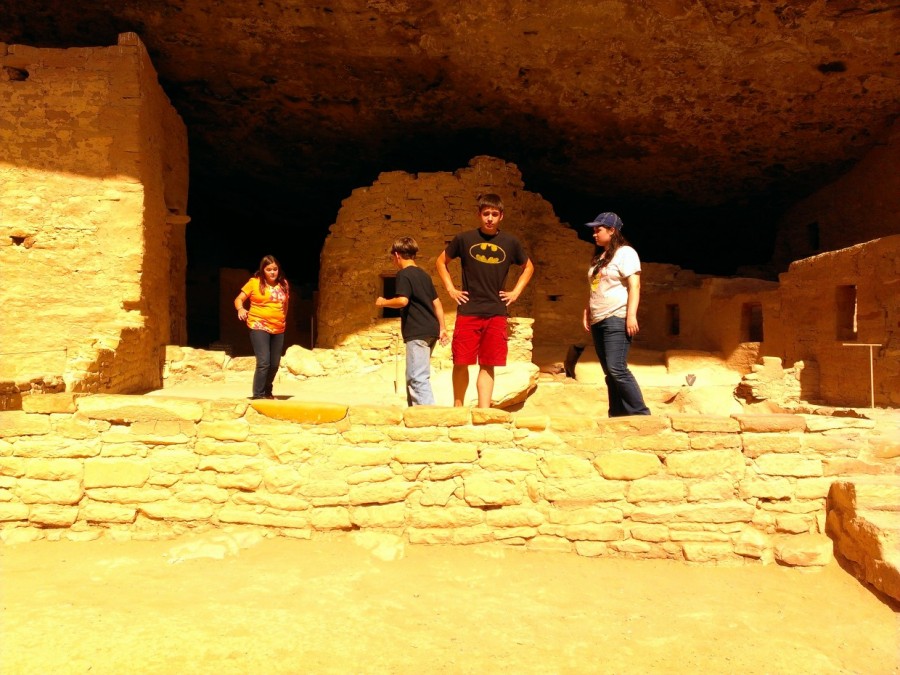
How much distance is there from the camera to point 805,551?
3.06 metres

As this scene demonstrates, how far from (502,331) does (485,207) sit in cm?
82

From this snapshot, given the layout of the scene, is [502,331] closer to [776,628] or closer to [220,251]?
[776,628]

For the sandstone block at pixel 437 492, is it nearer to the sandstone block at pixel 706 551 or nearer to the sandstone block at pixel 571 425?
the sandstone block at pixel 571 425

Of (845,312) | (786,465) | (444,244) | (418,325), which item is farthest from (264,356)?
(845,312)

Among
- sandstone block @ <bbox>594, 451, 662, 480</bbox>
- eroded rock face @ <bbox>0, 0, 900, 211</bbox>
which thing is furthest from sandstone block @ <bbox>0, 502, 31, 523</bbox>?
eroded rock face @ <bbox>0, 0, 900, 211</bbox>

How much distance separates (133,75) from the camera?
261 inches

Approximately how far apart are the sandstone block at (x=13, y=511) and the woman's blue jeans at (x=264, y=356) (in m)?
1.85

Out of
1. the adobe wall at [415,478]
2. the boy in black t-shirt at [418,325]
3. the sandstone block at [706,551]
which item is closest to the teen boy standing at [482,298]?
the boy in black t-shirt at [418,325]

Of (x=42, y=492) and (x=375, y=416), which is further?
(x=375, y=416)

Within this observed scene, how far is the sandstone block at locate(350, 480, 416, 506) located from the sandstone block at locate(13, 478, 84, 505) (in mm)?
1463

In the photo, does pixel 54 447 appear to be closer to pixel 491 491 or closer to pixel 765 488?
pixel 491 491

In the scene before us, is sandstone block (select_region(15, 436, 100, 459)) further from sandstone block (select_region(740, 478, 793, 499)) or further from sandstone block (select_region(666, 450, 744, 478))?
sandstone block (select_region(740, 478, 793, 499))

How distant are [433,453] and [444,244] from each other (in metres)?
6.45

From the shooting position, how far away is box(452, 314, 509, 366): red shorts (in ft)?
12.4
